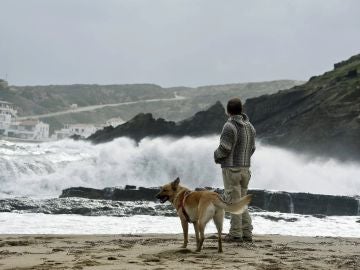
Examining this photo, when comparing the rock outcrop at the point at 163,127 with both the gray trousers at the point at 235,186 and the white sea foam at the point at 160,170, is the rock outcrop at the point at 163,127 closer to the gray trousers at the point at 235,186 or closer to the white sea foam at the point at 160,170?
the white sea foam at the point at 160,170

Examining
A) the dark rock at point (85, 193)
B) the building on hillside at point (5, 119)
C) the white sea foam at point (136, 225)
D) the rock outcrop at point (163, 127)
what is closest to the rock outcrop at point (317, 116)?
the rock outcrop at point (163, 127)

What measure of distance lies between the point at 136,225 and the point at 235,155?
6.97 m

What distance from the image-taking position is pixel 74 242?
9531mm

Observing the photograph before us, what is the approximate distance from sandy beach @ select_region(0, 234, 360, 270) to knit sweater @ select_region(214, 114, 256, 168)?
1231 mm

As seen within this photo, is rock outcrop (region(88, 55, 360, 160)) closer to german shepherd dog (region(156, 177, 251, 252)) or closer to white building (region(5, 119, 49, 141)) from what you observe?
german shepherd dog (region(156, 177, 251, 252))

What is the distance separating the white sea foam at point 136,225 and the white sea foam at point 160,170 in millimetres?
12588

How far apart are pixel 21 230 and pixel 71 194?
1092 centimetres

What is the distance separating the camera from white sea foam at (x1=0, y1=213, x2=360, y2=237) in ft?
46.0

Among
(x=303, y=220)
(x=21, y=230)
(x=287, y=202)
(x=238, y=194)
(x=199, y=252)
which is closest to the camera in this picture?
(x=199, y=252)

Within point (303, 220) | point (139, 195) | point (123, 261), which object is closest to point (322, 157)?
point (139, 195)

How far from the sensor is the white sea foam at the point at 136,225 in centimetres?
1402

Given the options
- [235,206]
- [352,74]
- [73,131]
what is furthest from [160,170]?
[73,131]

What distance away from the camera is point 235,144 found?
29.4 ft

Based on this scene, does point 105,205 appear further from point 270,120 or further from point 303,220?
point 270,120
